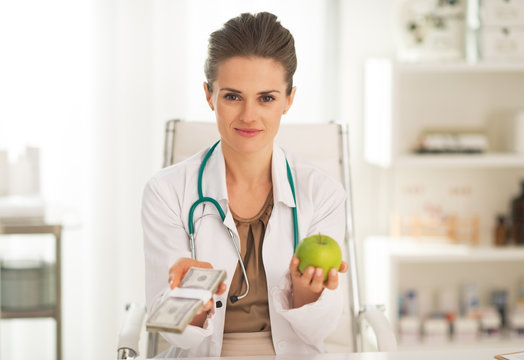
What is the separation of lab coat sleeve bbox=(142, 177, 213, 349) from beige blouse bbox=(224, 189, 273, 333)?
0.14 meters

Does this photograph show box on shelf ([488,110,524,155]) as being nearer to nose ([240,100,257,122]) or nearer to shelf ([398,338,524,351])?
shelf ([398,338,524,351])

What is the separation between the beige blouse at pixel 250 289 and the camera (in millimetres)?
1642

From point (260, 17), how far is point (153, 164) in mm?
1337

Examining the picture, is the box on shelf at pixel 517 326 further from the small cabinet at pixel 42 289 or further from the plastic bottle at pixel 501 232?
the small cabinet at pixel 42 289

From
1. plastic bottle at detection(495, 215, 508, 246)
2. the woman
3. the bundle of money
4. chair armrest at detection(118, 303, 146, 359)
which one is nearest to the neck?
the woman

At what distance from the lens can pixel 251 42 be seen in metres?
1.56

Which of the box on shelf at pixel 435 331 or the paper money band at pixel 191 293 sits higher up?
the paper money band at pixel 191 293

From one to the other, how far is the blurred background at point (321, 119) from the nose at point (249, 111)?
1.17 meters

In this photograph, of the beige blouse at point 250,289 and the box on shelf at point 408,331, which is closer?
the beige blouse at point 250,289

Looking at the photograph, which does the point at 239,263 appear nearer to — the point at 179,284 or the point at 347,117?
the point at 179,284

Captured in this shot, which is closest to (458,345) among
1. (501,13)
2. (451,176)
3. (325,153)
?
(451,176)

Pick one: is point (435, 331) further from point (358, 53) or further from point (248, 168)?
point (248, 168)

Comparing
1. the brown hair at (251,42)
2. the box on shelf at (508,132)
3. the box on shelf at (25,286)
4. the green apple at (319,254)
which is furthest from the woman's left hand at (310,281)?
the box on shelf at (508,132)

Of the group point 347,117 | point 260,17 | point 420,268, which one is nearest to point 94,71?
point 347,117
